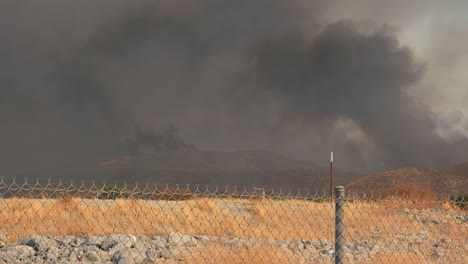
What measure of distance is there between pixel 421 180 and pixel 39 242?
2603 inches

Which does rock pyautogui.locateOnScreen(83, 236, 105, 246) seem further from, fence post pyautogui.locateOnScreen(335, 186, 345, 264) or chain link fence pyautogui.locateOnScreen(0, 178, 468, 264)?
fence post pyautogui.locateOnScreen(335, 186, 345, 264)

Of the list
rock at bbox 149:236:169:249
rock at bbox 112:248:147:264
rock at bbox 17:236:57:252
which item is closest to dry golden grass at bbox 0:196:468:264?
rock at bbox 149:236:169:249

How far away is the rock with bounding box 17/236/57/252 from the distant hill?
56.3 m

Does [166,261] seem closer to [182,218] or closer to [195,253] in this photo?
[195,253]

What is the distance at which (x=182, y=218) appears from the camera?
53.4 feet

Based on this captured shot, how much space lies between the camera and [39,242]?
9.98m

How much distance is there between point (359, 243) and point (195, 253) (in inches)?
187

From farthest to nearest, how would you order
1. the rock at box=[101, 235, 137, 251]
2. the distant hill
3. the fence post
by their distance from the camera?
1. the distant hill
2. the rock at box=[101, 235, 137, 251]
3. the fence post

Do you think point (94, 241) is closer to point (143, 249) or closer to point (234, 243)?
point (143, 249)

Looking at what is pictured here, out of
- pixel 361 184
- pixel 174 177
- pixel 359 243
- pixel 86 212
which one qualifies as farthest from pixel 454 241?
pixel 174 177

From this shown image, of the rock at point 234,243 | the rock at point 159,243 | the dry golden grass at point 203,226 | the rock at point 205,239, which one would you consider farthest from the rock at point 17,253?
the rock at point 234,243

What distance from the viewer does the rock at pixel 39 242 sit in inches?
389

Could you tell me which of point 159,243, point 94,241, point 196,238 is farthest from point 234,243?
point 94,241

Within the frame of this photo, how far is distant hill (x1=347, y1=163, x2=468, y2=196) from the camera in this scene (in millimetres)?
65000
